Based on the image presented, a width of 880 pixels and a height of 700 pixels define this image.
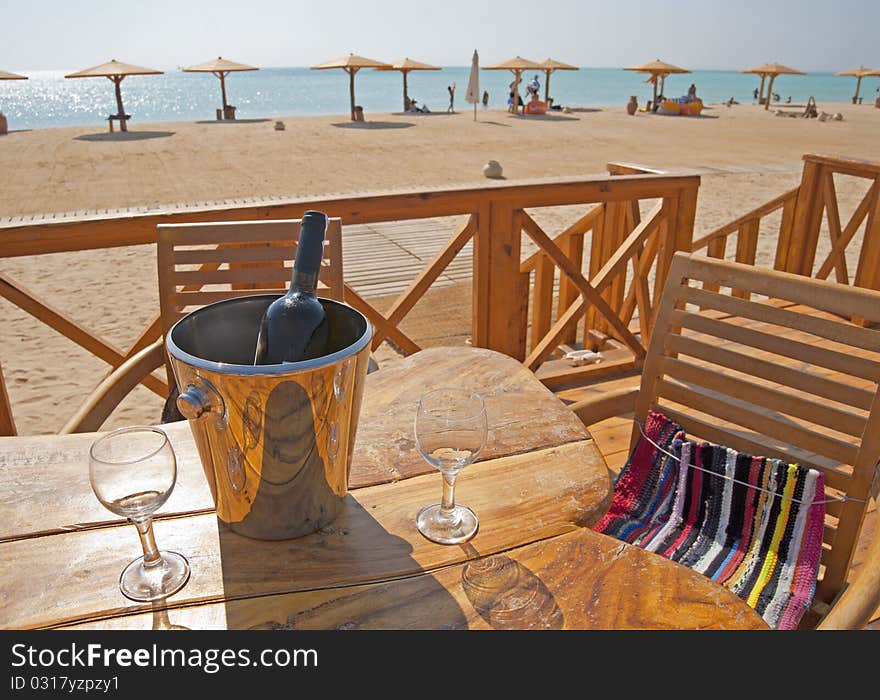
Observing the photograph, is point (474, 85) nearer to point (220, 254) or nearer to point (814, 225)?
point (814, 225)

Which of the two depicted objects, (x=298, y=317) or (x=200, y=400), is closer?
(x=200, y=400)

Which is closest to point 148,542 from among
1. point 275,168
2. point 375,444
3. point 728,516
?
point 375,444

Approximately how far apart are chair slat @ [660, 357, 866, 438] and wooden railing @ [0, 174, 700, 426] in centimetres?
132

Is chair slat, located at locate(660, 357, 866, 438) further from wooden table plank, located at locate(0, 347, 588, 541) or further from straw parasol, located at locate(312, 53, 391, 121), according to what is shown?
straw parasol, located at locate(312, 53, 391, 121)

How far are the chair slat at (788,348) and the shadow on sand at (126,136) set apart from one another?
20.3m

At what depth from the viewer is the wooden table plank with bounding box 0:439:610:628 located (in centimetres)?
97

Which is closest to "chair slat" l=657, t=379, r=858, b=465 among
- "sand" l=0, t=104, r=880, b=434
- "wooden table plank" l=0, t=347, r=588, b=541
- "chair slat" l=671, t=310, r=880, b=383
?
"chair slat" l=671, t=310, r=880, b=383

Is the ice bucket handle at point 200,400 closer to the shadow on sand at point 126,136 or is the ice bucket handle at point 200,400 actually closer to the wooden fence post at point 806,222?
the wooden fence post at point 806,222

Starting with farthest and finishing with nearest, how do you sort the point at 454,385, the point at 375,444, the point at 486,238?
the point at 486,238
the point at 454,385
the point at 375,444

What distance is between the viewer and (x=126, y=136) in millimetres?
19766

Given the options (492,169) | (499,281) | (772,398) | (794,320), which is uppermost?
(794,320)

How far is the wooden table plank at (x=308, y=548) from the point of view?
970 mm

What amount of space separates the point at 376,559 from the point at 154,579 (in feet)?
Answer: 1.04
